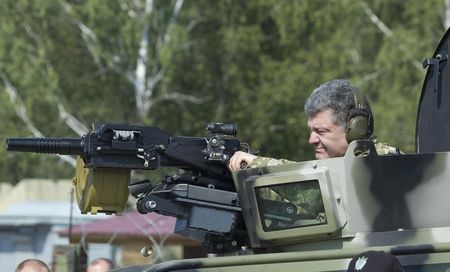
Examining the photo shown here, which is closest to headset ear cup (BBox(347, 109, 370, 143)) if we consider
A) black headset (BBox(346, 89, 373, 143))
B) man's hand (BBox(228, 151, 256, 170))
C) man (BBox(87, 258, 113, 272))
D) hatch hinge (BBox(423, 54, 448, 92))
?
black headset (BBox(346, 89, 373, 143))

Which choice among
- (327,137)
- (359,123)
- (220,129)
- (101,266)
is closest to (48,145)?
(220,129)

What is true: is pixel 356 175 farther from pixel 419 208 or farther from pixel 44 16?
pixel 44 16

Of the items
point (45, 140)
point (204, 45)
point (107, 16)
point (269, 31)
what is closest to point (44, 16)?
point (107, 16)

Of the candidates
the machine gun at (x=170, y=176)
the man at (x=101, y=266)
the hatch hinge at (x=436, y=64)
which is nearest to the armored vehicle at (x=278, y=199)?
the machine gun at (x=170, y=176)

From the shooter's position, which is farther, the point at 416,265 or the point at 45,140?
the point at 45,140

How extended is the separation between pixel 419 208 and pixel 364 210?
22 cm

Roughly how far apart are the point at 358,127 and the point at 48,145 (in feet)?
4.10

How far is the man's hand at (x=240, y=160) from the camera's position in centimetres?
479

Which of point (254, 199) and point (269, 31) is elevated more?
point (269, 31)

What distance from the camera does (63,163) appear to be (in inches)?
1300

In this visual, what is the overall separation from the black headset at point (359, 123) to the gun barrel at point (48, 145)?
3.56ft

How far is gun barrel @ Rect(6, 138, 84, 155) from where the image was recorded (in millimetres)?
4770

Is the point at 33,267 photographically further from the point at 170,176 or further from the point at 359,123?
the point at 359,123

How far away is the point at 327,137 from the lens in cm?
502
